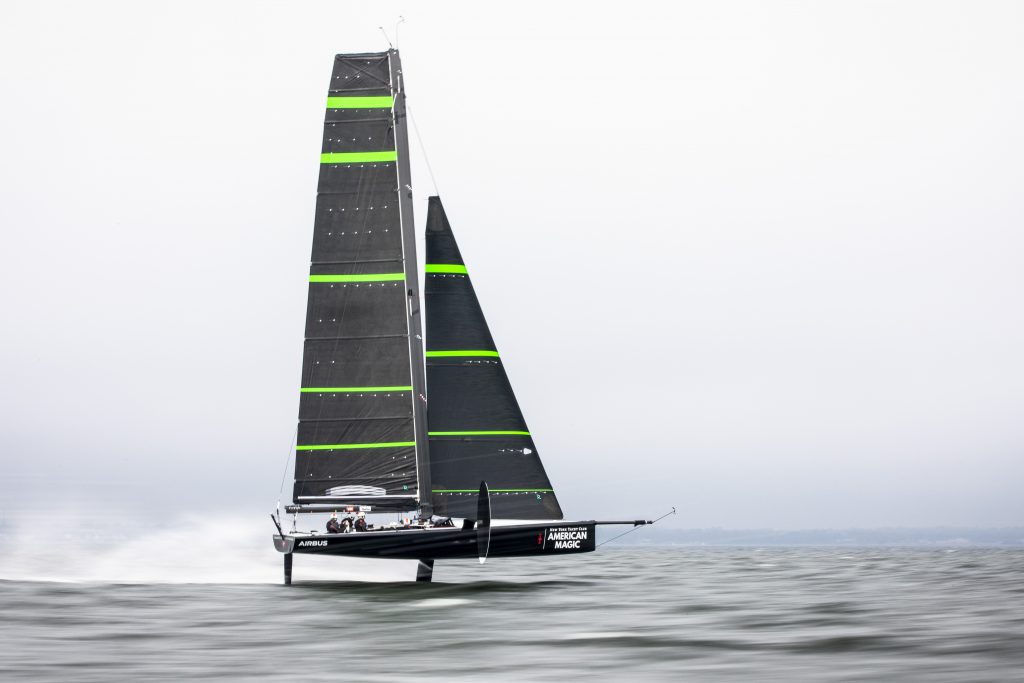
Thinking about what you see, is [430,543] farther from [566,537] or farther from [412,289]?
[412,289]

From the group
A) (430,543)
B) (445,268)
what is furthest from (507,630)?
(445,268)

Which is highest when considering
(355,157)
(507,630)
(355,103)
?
(355,103)

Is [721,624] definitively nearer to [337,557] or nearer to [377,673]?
[377,673]

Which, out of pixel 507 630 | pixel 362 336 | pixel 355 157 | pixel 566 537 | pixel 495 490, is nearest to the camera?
pixel 507 630

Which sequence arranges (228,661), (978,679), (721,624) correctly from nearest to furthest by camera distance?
(978,679) → (228,661) → (721,624)

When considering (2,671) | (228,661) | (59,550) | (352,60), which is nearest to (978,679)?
(228,661)

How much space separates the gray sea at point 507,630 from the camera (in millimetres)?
18094

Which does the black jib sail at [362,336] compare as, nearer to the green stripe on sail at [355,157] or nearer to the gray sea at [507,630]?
the green stripe on sail at [355,157]

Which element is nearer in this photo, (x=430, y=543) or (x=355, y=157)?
(x=430, y=543)

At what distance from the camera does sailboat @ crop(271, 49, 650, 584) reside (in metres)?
34.7

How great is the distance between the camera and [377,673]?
18141 mm

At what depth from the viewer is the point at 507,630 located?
2338 cm

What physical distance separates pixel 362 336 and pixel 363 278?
1758 mm

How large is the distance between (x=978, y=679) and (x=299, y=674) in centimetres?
1008
